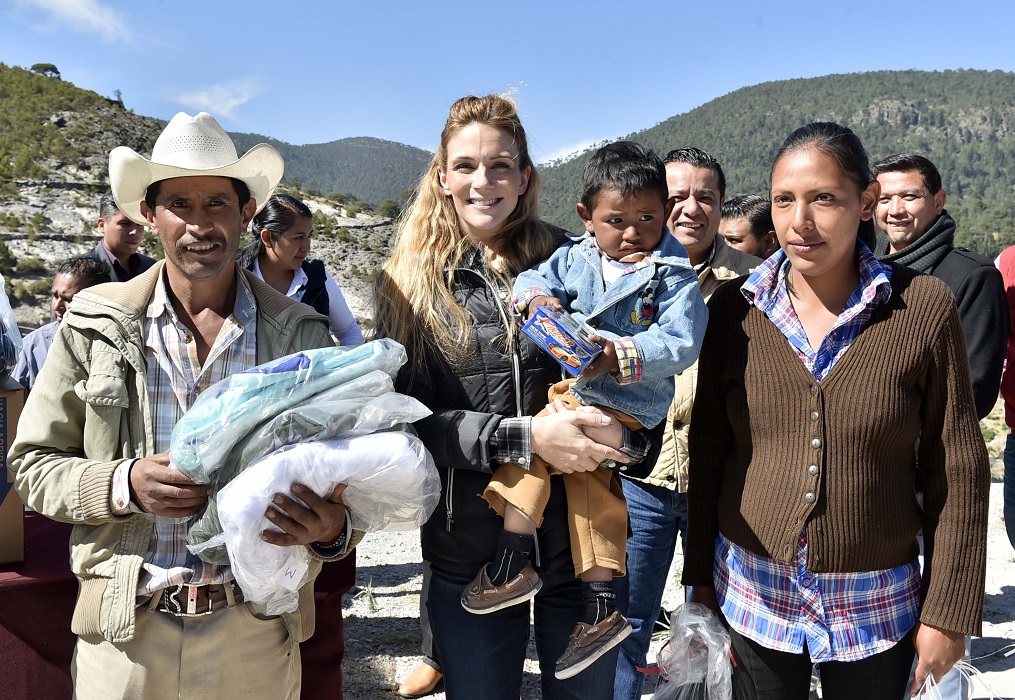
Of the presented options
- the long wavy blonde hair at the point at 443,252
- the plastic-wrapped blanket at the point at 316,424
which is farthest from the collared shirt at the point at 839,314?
the plastic-wrapped blanket at the point at 316,424

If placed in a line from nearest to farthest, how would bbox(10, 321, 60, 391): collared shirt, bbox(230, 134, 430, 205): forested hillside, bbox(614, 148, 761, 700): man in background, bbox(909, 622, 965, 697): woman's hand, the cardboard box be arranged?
bbox(909, 622, 965, 697): woman's hand
the cardboard box
bbox(614, 148, 761, 700): man in background
bbox(10, 321, 60, 391): collared shirt
bbox(230, 134, 430, 205): forested hillside

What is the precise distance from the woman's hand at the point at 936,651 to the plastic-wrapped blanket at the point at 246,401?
164 centimetres

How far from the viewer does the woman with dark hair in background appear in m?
5.29

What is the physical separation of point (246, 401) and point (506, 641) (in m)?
1.07

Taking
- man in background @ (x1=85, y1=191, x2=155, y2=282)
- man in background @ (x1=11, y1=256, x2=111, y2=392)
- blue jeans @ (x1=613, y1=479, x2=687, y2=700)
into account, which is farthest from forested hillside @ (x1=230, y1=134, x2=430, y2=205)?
blue jeans @ (x1=613, y1=479, x2=687, y2=700)

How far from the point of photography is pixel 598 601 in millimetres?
2207

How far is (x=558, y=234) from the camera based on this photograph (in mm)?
2598

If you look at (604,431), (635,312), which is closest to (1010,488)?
(635,312)

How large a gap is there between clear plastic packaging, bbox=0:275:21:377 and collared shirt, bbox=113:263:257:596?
0.85 m

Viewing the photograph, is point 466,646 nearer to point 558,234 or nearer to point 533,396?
point 533,396

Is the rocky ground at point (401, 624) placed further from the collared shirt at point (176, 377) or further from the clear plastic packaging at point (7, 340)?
the clear plastic packaging at point (7, 340)

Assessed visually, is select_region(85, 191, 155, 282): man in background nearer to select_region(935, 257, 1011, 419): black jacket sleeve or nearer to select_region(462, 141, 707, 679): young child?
select_region(462, 141, 707, 679): young child

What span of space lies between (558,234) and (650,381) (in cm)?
63

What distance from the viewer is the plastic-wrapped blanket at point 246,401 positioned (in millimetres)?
1853
